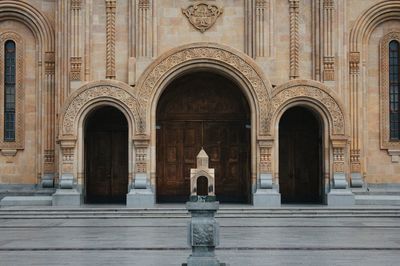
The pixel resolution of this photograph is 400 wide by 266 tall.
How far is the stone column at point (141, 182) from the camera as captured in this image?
28719mm

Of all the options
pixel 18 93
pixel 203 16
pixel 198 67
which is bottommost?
pixel 18 93

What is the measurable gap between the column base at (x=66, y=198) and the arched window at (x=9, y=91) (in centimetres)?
420

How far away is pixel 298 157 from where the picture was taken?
3192 centimetres

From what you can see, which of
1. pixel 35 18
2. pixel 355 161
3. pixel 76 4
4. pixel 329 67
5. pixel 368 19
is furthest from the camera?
pixel 35 18

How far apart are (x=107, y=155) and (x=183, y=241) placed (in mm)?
13114

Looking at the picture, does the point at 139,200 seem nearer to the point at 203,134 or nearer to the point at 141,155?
the point at 141,155

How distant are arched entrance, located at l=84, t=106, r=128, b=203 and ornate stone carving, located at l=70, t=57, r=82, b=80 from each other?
2555mm

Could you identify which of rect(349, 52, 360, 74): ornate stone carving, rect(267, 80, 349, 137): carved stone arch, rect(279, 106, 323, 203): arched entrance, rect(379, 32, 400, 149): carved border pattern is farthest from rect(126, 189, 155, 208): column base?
rect(379, 32, 400, 149): carved border pattern

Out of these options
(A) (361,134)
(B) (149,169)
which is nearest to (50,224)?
(B) (149,169)

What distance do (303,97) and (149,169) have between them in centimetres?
632

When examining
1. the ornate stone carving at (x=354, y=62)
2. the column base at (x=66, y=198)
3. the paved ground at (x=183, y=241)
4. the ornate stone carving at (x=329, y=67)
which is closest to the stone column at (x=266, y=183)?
the paved ground at (x=183, y=241)

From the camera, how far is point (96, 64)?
3017 centimetres

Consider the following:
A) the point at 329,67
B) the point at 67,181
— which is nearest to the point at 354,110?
the point at 329,67

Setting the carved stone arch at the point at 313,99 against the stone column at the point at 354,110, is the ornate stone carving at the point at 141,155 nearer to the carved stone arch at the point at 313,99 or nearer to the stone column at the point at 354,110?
the carved stone arch at the point at 313,99
